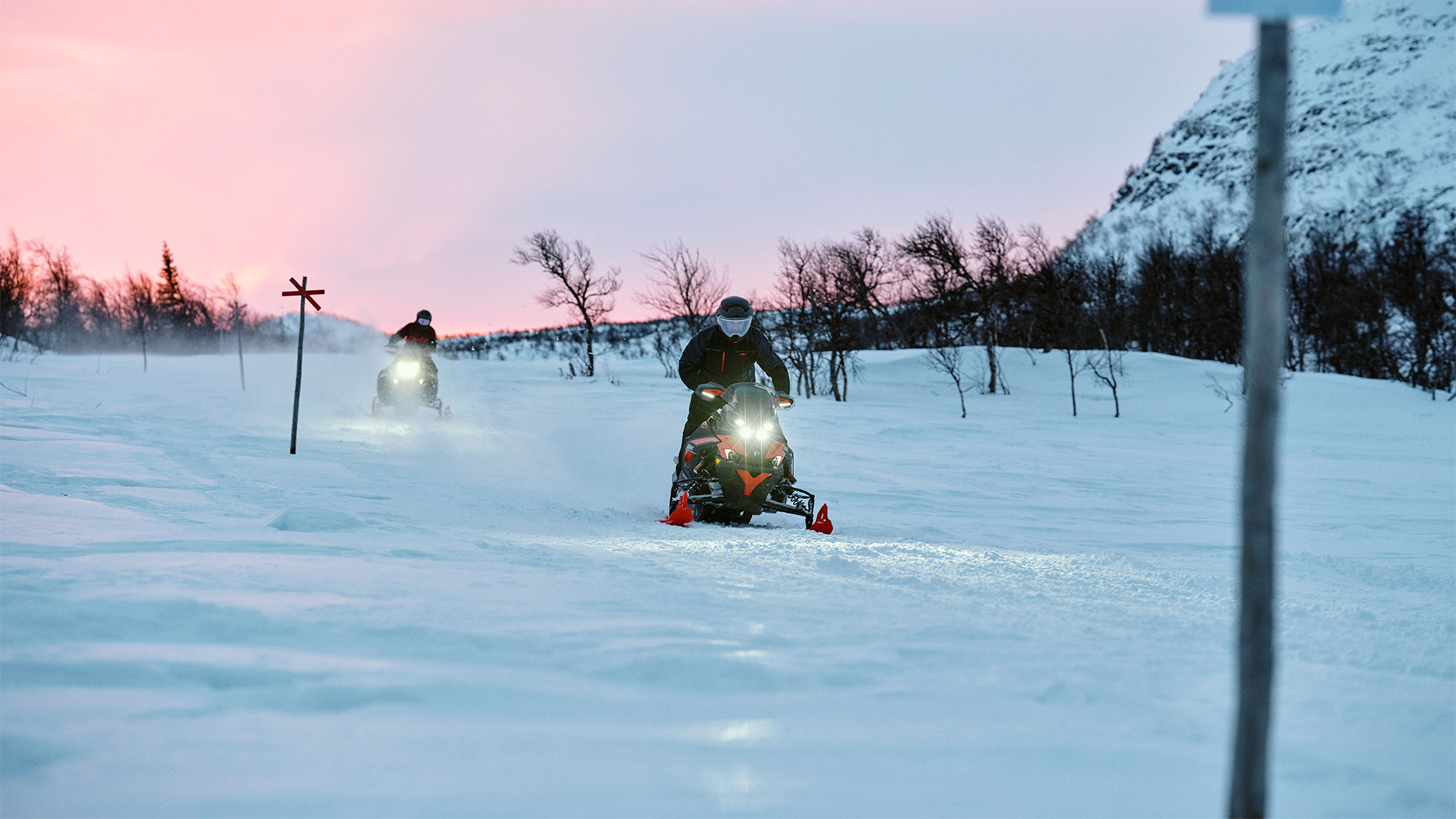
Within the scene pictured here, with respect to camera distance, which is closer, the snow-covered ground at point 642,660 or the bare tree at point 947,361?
the snow-covered ground at point 642,660

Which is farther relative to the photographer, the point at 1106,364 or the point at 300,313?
the point at 1106,364

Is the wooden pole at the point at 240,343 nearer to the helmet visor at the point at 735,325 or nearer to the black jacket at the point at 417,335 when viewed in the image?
the black jacket at the point at 417,335

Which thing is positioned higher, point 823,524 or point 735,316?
point 735,316

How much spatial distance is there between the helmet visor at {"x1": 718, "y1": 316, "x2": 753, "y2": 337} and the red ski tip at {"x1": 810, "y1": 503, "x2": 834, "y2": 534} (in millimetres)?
1735

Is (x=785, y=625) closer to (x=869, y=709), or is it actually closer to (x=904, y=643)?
(x=904, y=643)

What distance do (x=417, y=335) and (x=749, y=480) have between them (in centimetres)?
Result: 990

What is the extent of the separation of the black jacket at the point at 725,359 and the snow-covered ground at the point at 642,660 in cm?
152

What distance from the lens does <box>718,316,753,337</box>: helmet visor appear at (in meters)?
6.96

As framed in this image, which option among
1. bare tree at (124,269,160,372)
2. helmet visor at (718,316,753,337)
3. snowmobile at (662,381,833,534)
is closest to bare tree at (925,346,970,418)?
helmet visor at (718,316,753,337)

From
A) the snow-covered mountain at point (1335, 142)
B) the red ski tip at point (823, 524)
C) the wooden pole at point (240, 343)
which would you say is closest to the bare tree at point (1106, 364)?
the red ski tip at point (823, 524)

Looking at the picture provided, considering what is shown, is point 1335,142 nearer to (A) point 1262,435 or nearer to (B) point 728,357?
(B) point 728,357

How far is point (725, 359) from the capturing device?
23.4 feet

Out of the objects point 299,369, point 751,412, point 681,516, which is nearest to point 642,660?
point 681,516

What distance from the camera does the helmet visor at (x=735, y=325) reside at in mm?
6957
